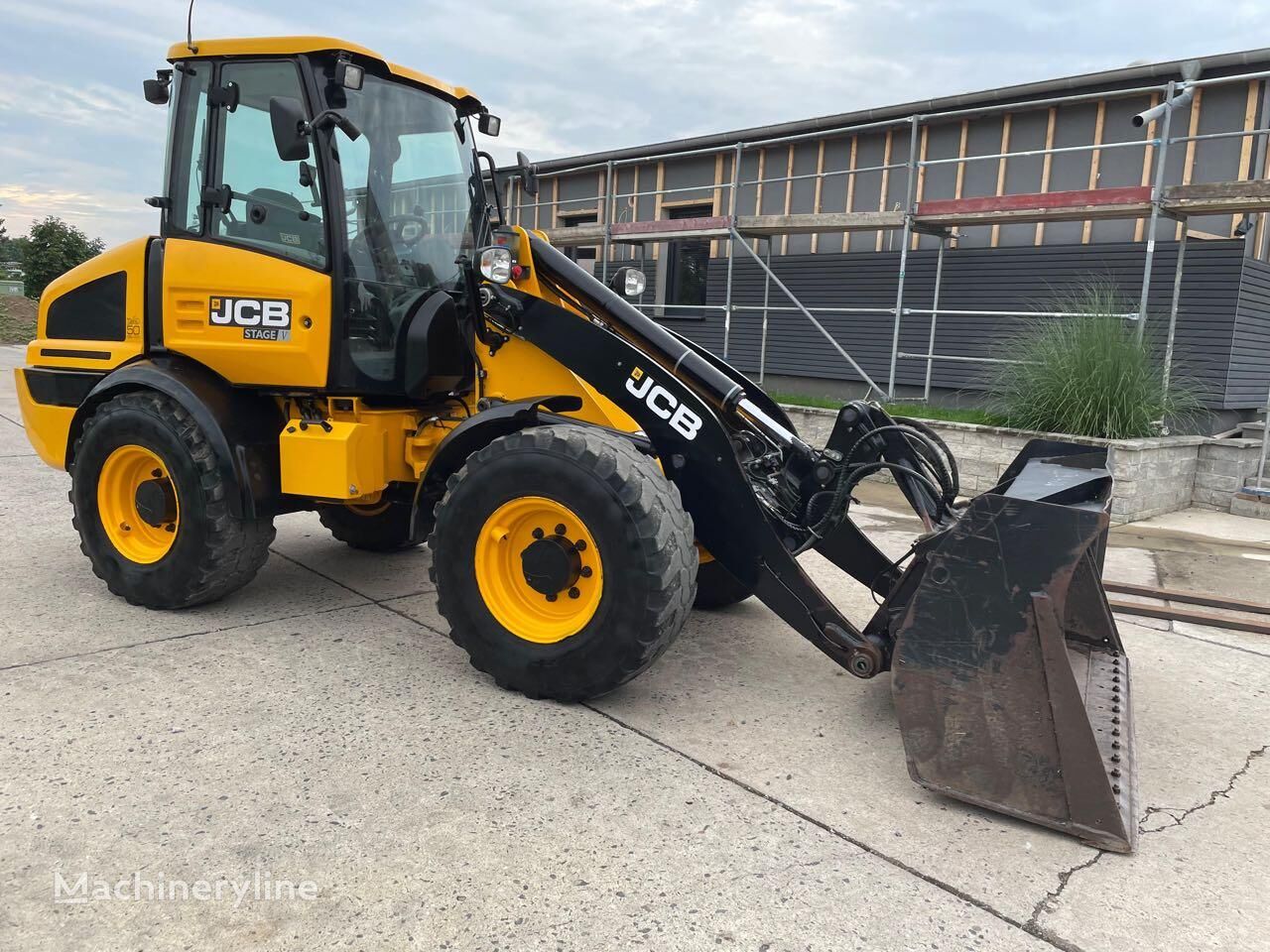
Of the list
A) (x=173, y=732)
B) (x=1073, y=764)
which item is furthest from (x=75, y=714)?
(x=1073, y=764)

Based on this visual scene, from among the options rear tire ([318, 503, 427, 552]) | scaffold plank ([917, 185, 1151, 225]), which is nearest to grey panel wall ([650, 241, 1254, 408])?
scaffold plank ([917, 185, 1151, 225])

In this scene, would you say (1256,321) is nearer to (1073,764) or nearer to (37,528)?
(1073,764)

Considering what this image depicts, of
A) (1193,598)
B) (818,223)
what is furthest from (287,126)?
(818,223)

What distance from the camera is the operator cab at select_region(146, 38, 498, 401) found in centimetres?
426

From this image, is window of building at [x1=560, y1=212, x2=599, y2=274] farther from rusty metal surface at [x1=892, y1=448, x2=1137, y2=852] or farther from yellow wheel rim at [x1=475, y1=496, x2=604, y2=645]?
rusty metal surface at [x1=892, y1=448, x2=1137, y2=852]

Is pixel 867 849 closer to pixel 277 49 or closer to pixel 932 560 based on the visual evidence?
pixel 932 560

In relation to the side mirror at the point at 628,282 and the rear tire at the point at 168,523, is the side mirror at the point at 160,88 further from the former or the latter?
the side mirror at the point at 628,282

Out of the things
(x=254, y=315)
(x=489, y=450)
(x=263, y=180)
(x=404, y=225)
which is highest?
(x=263, y=180)

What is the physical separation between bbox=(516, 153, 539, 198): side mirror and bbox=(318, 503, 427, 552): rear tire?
201cm

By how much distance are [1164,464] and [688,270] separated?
9209 millimetres

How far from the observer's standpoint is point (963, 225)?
38.3 feet

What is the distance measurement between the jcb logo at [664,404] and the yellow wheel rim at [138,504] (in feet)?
7.95

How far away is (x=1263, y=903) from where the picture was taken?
8.44 ft

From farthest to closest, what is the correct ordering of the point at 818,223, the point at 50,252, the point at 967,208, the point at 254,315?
the point at 50,252
the point at 818,223
the point at 967,208
the point at 254,315
